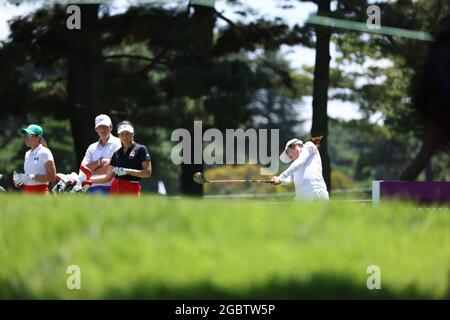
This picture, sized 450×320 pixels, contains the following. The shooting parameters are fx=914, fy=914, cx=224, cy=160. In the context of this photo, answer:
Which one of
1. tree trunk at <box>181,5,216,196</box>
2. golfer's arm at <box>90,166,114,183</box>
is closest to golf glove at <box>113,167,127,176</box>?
golfer's arm at <box>90,166,114,183</box>

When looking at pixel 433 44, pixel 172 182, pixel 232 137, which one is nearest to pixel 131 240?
pixel 433 44

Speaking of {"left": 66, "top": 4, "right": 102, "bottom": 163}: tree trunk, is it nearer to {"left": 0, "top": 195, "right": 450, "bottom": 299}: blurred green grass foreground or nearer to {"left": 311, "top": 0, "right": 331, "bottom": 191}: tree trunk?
{"left": 311, "top": 0, "right": 331, "bottom": 191}: tree trunk

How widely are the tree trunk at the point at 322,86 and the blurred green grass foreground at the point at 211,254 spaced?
18.7m

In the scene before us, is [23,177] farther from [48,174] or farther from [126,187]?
[126,187]

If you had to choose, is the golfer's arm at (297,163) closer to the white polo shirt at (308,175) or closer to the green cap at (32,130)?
the white polo shirt at (308,175)

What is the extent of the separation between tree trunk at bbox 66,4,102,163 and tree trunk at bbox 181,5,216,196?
2.65 meters

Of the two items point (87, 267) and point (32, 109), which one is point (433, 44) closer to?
point (87, 267)

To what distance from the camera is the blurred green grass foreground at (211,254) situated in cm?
453

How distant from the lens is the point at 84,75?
2498 cm

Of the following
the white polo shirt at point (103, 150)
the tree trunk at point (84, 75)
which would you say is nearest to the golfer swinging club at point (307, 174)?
the white polo shirt at point (103, 150)

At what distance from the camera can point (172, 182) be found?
51.2m

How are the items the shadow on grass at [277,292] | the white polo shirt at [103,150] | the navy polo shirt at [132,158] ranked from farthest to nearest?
the white polo shirt at [103,150], the navy polo shirt at [132,158], the shadow on grass at [277,292]

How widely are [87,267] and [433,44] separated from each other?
226 centimetres
